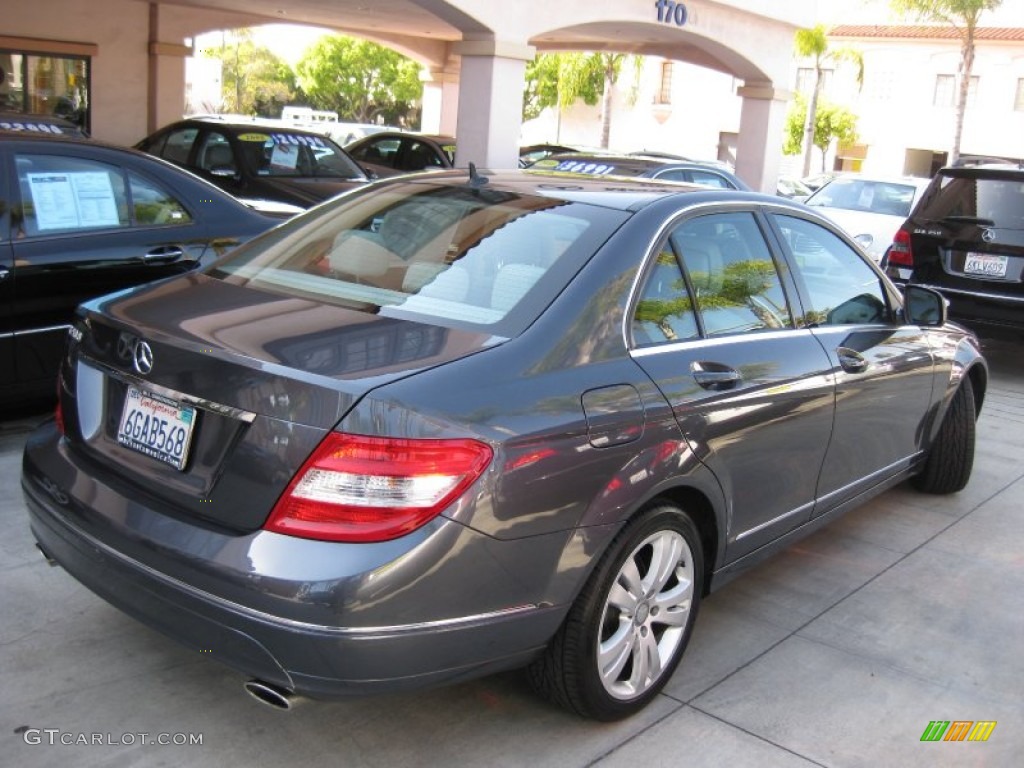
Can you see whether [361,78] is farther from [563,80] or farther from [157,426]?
[157,426]

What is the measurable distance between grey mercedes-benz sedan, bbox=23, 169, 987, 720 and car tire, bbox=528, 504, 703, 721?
1cm

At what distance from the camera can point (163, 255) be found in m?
5.64

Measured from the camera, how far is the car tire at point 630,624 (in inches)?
120

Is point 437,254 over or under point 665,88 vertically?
under

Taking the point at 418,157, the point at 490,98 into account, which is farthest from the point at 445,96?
the point at 490,98

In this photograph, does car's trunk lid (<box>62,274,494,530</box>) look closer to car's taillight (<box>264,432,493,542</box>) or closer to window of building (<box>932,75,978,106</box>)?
car's taillight (<box>264,432,493,542</box>)

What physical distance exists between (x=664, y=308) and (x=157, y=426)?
5.17 feet

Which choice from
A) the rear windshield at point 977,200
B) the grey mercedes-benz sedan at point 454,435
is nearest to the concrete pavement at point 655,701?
the grey mercedes-benz sedan at point 454,435

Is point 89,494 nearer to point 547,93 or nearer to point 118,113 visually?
point 118,113

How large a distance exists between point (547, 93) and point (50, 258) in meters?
44.5

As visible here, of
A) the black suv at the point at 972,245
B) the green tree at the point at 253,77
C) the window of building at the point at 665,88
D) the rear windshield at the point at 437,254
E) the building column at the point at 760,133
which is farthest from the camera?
the green tree at the point at 253,77

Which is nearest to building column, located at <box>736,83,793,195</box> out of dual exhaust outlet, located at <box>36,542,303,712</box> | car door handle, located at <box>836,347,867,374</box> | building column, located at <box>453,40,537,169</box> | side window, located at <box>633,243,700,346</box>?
building column, located at <box>453,40,537,169</box>

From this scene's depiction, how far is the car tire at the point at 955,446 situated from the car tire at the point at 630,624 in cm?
264

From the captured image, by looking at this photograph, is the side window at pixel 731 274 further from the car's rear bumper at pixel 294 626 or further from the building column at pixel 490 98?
the building column at pixel 490 98
